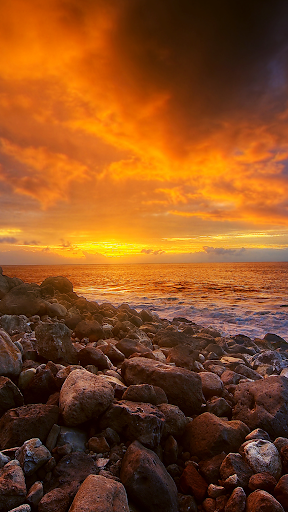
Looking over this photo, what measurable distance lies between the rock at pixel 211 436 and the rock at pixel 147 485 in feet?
2.45

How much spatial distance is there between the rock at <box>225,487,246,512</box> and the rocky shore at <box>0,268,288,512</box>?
0.01 metres

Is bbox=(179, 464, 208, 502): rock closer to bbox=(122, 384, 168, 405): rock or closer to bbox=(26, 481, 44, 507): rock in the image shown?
bbox=(122, 384, 168, 405): rock

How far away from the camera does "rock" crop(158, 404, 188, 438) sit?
3.95 metres

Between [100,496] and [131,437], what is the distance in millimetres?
953

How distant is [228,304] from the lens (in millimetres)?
22969

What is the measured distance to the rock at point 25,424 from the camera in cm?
330

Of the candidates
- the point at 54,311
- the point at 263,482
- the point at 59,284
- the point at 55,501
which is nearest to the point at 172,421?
the point at 263,482

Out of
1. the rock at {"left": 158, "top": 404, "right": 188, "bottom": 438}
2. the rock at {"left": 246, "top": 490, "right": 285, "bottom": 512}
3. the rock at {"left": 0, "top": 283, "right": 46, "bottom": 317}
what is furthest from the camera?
the rock at {"left": 0, "top": 283, "right": 46, "bottom": 317}

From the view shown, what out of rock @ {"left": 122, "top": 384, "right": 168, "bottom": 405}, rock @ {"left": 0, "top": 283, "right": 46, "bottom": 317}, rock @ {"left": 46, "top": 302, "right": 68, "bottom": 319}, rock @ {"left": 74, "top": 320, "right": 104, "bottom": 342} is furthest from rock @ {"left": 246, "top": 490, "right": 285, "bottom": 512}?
rock @ {"left": 0, "top": 283, "right": 46, "bottom": 317}

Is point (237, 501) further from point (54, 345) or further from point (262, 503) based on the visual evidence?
point (54, 345)

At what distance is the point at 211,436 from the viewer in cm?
385

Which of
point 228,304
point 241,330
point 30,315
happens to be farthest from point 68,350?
point 228,304

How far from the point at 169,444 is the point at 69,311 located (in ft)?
28.3

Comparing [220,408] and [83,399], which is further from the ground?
[83,399]
